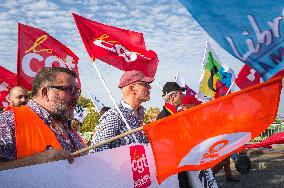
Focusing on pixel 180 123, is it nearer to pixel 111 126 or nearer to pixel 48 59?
pixel 111 126

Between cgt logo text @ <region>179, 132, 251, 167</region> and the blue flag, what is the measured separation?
476mm

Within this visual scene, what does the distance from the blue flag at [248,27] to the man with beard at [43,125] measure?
1067 mm

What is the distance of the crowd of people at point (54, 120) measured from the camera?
2244 mm

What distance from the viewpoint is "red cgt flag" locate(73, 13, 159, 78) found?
5.36 meters

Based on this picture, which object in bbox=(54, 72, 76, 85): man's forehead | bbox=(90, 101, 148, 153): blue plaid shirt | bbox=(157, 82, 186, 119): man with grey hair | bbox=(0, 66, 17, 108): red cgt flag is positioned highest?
bbox=(0, 66, 17, 108): red cgt flag

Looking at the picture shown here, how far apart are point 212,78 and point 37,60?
5261mm

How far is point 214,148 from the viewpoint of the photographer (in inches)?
100

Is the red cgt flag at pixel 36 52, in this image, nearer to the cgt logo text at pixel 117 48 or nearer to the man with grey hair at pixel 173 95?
the cgt logo text at pixel 117 48

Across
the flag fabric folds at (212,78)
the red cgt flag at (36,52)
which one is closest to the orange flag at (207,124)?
the red cgt flag at (36,52)

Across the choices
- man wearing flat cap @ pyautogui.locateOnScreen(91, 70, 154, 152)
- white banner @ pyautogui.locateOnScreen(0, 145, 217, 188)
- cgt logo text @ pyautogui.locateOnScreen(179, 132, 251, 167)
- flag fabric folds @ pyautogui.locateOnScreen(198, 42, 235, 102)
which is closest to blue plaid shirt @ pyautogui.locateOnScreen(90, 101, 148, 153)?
man wearing flat cap @ pyautogui.locateOnScreen(91, 70, 154, 152)

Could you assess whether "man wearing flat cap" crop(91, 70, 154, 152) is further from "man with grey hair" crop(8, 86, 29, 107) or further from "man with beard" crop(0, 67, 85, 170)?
"man with grey hair" crop(8, 86, 29, 107)

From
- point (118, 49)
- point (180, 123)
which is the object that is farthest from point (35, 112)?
point (118, 49)

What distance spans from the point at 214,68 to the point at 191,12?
26.5ft

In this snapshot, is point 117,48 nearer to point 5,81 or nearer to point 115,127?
point 115,127
